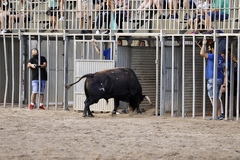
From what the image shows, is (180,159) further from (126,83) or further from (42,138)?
(126,83)

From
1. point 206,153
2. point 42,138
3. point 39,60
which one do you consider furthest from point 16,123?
point 206,153

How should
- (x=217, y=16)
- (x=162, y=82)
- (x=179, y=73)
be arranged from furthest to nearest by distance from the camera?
(x=179, y=73)
(x=162, y=82)
(x=217, y=16)

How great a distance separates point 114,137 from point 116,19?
6.82 metres

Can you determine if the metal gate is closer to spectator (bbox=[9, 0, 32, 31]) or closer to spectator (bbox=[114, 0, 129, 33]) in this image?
spectator (bbox=[114, 0, 129, 33])

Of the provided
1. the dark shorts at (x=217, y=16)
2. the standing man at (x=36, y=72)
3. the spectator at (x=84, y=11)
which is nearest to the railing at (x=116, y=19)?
the spectator at (x=84, y=11)

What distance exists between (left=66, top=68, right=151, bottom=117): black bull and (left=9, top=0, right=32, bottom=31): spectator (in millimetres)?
4060

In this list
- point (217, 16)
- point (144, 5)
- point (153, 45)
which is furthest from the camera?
point (153, 45)

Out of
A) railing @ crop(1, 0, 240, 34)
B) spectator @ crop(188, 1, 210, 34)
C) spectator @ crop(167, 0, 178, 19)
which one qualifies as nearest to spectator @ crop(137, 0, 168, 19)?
railing @ crop(1, 0, 240, 34)

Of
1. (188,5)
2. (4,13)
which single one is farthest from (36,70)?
(188,5)

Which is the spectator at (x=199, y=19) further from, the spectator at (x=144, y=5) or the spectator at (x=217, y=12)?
the spectator at (x=144, y=5)

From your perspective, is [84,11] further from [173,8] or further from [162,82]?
[162,82]

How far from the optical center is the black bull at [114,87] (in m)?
20.8

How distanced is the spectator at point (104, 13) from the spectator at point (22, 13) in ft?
8.06

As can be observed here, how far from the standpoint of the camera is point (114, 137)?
53.7 ft
